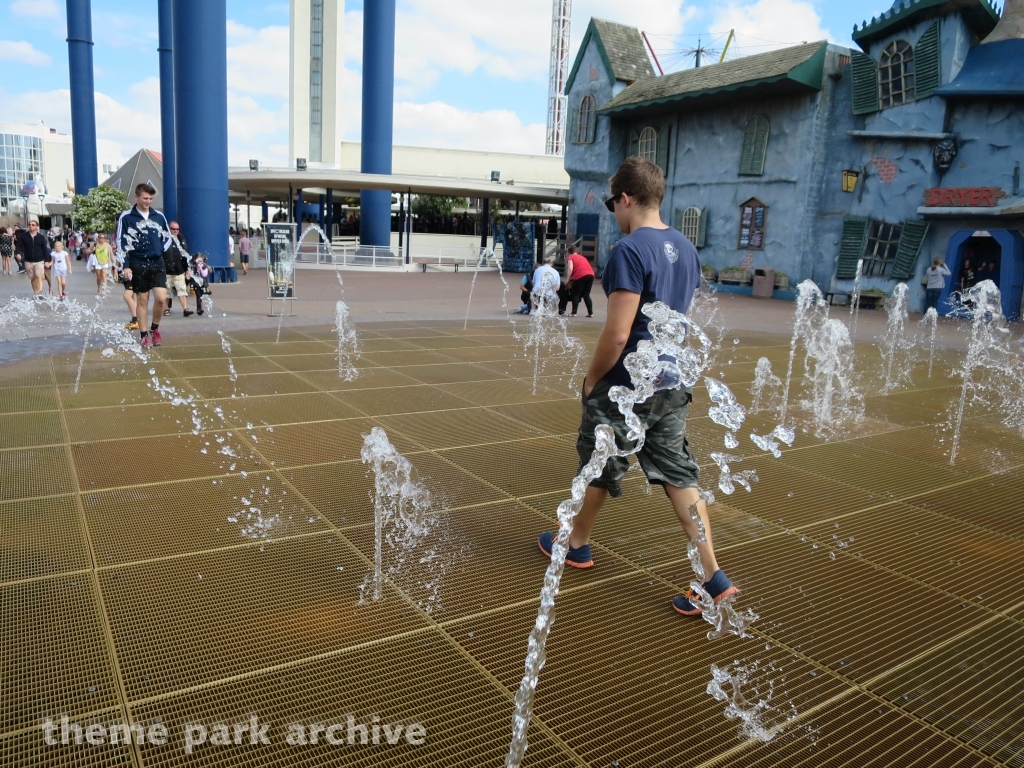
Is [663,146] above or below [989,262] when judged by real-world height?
above

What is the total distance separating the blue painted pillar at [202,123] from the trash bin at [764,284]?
1502 cm

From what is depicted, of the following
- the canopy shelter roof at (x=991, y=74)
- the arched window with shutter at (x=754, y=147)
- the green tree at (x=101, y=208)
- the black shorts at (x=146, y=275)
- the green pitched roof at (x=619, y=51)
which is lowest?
the black shorts at (x=146, y=275)

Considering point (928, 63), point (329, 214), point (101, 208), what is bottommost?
point (101, 208)

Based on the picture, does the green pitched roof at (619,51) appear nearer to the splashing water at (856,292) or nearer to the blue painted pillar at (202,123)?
the splashing water at (856,292)

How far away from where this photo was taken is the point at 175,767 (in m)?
2.27

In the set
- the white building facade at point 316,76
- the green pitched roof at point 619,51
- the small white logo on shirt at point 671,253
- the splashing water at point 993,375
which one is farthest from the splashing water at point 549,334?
the white building facade at point 316,76

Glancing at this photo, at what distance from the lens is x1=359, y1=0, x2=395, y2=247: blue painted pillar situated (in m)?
36.0

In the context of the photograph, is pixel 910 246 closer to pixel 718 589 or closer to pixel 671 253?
pixel 671 253

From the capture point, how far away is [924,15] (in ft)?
63.1

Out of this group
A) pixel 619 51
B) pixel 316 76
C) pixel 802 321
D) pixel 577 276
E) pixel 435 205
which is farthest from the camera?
pixel 316 76

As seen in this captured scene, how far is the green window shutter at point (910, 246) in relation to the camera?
1981 centimetres

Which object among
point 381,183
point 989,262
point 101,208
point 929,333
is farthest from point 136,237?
point 101,208

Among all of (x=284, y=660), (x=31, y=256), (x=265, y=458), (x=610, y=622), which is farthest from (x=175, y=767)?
(x=31, y=256)

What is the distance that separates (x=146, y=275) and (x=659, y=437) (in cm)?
735
